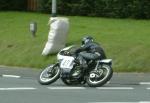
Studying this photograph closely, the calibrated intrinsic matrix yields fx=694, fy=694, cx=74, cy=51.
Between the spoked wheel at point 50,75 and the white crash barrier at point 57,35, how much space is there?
16.6 feet

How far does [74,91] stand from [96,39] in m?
7.75

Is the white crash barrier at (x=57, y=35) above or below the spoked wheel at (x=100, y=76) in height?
below

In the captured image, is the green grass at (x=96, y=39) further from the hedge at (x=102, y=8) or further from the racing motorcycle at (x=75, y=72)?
the racing motorcycle at (x=75, y=72)

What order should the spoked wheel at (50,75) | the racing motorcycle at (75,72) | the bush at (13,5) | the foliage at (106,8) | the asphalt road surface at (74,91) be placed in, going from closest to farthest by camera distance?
1. the asphalt road surface at (74,91)
2. the racing motorcycle at (75,72)
3. the spoked wheel at (50,75)
4. the foliage at (106,8)
5. the bush at (13,5)

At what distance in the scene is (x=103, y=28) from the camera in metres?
27.3

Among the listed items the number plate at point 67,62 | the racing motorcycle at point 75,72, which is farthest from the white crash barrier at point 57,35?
the number plate at point 67,62

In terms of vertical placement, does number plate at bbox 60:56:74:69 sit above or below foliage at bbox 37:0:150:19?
above

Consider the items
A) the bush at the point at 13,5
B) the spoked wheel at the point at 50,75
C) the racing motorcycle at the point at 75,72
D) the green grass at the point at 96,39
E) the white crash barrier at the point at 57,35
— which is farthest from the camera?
the bush at the point at 13,5

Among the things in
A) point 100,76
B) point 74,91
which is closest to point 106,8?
point 100,76

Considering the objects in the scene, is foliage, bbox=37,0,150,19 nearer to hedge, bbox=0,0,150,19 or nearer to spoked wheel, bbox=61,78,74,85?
hedge, bbox=0,0,150,19

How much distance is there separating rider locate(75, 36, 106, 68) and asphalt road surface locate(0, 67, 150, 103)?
2.28 ft

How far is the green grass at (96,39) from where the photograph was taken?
70.3 feet

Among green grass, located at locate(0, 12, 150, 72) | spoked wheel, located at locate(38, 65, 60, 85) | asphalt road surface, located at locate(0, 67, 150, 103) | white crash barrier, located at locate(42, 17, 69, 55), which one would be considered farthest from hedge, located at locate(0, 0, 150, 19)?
spoked wheel, located at locate(38, 65, 60, 85)

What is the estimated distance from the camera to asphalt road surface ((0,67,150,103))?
14.8 metres
